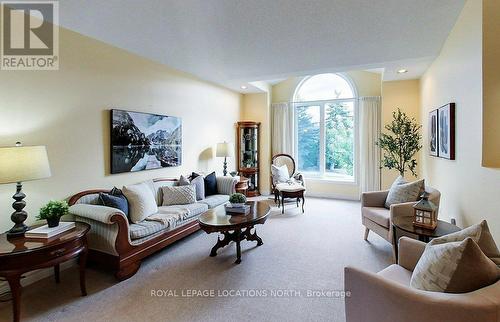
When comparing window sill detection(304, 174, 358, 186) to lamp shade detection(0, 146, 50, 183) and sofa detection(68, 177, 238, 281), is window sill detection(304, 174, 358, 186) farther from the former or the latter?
lamp shade detection(0, 146, 50, 183)

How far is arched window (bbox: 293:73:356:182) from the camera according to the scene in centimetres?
630

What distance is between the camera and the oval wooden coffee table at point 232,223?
286 centimetres

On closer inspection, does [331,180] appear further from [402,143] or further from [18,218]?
[18,218]

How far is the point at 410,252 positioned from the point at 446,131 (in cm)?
226

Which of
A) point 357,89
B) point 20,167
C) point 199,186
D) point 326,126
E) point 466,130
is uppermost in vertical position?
point 357,89

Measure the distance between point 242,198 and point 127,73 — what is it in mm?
2421

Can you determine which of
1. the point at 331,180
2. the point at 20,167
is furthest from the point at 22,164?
the point at 331,180

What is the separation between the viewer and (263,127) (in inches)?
265

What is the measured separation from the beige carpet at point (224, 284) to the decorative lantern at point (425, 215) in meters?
0.71

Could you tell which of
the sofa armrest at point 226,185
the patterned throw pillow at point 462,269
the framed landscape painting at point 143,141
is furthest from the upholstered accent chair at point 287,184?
the patterned throw pillow at point 462,269

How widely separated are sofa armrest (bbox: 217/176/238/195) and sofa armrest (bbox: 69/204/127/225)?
88.3 inches

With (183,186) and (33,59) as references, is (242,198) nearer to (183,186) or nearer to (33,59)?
(183,186)

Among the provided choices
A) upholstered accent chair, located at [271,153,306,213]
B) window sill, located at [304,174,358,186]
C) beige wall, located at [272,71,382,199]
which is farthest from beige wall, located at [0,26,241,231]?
window sill, located at [304,174,358,186]

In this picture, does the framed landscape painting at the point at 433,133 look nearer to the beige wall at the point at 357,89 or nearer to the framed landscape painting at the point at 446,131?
the framed landscape painting at the point at 446,131
